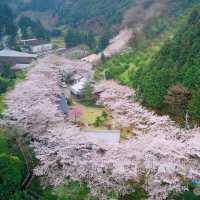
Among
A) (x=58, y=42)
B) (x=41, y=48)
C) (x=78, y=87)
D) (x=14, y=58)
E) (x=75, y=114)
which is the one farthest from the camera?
(x=58, y=42)

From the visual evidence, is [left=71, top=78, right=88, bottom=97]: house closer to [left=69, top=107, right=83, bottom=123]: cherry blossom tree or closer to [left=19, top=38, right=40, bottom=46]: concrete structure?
[left=69, top=107, right=83, bottom=123]: cherry blossom tree

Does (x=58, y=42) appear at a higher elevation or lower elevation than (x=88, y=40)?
lower

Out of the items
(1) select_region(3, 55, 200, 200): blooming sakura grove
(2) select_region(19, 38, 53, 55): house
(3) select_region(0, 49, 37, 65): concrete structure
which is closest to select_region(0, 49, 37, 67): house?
(3) select_region(0, 49, 37, 65): concrete structure

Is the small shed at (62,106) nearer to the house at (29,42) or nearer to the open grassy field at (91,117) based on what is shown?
the open grassy field at (91,117)

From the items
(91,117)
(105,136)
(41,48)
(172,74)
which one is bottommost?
(91,117)

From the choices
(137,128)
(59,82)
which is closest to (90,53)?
(59,82)

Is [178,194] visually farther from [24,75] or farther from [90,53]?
[90,53]

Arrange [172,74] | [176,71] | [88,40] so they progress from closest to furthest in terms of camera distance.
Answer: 1. [172,74]
2. [176,71]
3. [88,40]

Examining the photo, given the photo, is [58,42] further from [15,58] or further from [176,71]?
[176,71]

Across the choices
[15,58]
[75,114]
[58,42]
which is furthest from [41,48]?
[75,114]
